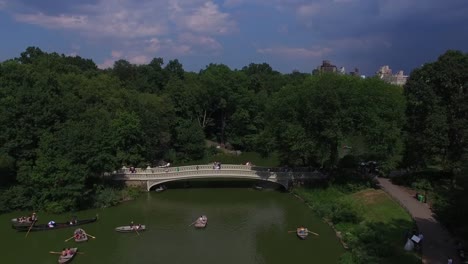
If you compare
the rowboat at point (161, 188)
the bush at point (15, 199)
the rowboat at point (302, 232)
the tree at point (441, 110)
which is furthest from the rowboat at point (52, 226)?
the tree at point (441, 110)

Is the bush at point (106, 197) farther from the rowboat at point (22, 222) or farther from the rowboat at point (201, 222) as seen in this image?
the rowboat at point (201, 222)

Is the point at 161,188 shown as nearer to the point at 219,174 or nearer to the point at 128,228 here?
the point at 219,174

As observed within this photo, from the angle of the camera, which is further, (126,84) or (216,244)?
(126,84)

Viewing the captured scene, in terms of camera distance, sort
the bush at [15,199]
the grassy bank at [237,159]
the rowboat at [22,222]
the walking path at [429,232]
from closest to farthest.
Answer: the walking path at [429,232] → the rowboat at [22,222] → the bush at [15,199] → the grassy bank at [237,159]

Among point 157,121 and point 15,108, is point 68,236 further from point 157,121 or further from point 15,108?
point 157,121

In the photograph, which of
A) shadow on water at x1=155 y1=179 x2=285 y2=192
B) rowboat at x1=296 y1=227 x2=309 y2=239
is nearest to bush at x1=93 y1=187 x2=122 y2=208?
shadow on water at x1=155 y1=179 x2=285 y2=192

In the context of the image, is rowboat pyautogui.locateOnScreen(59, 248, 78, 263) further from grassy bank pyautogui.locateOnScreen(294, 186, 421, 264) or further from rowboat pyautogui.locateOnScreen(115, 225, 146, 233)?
grassy bank pyautogui.locateOnScreen(294, 186, 421, 264)

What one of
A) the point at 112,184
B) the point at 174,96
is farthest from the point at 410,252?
the point at 174,96
